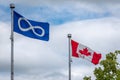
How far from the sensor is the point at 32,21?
116 ft

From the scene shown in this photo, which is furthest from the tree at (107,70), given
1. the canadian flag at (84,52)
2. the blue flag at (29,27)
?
the blue flag at (29,27)

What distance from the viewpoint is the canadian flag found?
161 feet

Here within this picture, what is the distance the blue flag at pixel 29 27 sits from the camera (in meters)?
35.1

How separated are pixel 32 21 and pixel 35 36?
0.98 metres

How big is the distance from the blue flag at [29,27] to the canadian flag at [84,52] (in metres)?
14.0

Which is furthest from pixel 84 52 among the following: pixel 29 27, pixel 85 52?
pixel 29 27

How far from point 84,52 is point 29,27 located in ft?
49.7

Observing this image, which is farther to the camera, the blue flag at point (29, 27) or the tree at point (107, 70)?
the tree at point (107, 70)

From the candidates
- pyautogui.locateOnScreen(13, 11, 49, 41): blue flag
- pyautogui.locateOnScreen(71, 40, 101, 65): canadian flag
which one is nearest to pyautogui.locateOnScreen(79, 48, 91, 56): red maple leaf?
pyautogui.locateOnScreen(71, 40, 101, 65): canadian flag

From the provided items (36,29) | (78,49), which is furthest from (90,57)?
(36,29)

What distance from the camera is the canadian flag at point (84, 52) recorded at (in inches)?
1938

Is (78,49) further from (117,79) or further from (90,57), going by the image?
(117,79)

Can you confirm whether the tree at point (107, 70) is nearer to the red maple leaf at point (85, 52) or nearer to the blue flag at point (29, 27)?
the red maple leaf at point (85, 52)

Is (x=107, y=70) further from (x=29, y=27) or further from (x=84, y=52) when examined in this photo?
(x=29, y=27)
